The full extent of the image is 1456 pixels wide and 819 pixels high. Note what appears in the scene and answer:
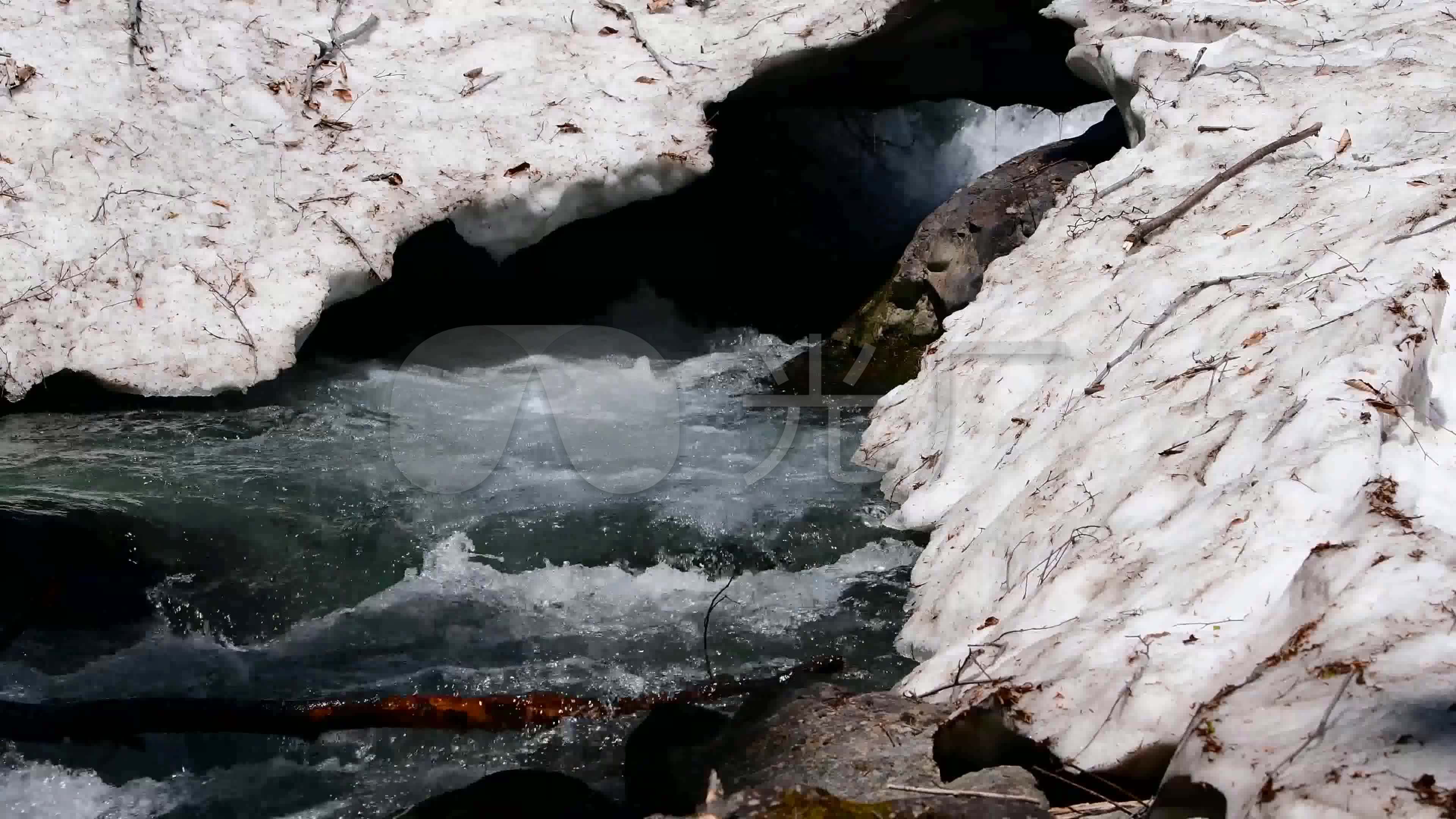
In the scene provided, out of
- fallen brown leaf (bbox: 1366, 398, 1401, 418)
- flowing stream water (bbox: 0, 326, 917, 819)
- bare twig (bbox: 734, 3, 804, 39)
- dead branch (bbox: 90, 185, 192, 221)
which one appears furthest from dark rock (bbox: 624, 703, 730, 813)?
bare twig (bbox: 734, 3, 804, 39)

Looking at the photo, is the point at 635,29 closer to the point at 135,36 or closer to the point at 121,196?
the point at 135,36

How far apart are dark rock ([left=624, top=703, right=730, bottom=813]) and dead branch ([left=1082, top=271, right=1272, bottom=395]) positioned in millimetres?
2358

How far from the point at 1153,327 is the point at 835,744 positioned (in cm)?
280

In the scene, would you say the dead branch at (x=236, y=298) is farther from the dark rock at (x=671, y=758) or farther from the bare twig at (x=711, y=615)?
the dark rock at (x=671, y=758)

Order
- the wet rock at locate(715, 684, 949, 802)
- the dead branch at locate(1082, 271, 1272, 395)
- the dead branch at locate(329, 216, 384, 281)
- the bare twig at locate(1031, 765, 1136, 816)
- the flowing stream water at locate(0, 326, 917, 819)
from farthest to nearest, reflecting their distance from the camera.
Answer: the dead branch at locate(329, 216, 384, 281), the dead branch at locate(1082, 271, 1272, 395), the flowing stream water at locate(0, 326, 917, 819), the wet rock at locate(715, 684, 949, 802), the bare twig at locate(1031, 765, 1136, 816)

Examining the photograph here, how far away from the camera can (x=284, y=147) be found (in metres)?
6.84

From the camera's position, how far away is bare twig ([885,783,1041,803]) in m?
2.62

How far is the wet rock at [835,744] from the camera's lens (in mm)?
2857

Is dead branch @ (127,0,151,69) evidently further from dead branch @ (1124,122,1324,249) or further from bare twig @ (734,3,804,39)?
dead branch @ (1124,122,1324,249)

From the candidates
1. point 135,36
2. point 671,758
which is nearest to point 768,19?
point 135,36

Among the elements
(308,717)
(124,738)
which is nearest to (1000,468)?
(308,717)

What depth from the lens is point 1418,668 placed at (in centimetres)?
224

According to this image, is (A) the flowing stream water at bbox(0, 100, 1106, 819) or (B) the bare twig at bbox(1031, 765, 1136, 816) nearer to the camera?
(B) the bare twig at bbox(1031, 765, 1136, 816)

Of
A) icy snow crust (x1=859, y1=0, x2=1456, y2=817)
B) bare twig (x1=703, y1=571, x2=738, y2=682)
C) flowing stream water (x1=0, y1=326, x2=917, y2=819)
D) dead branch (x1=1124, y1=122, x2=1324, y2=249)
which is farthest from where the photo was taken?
dead branch (x1=1124, y1=122, x2=1324, y2=249)
